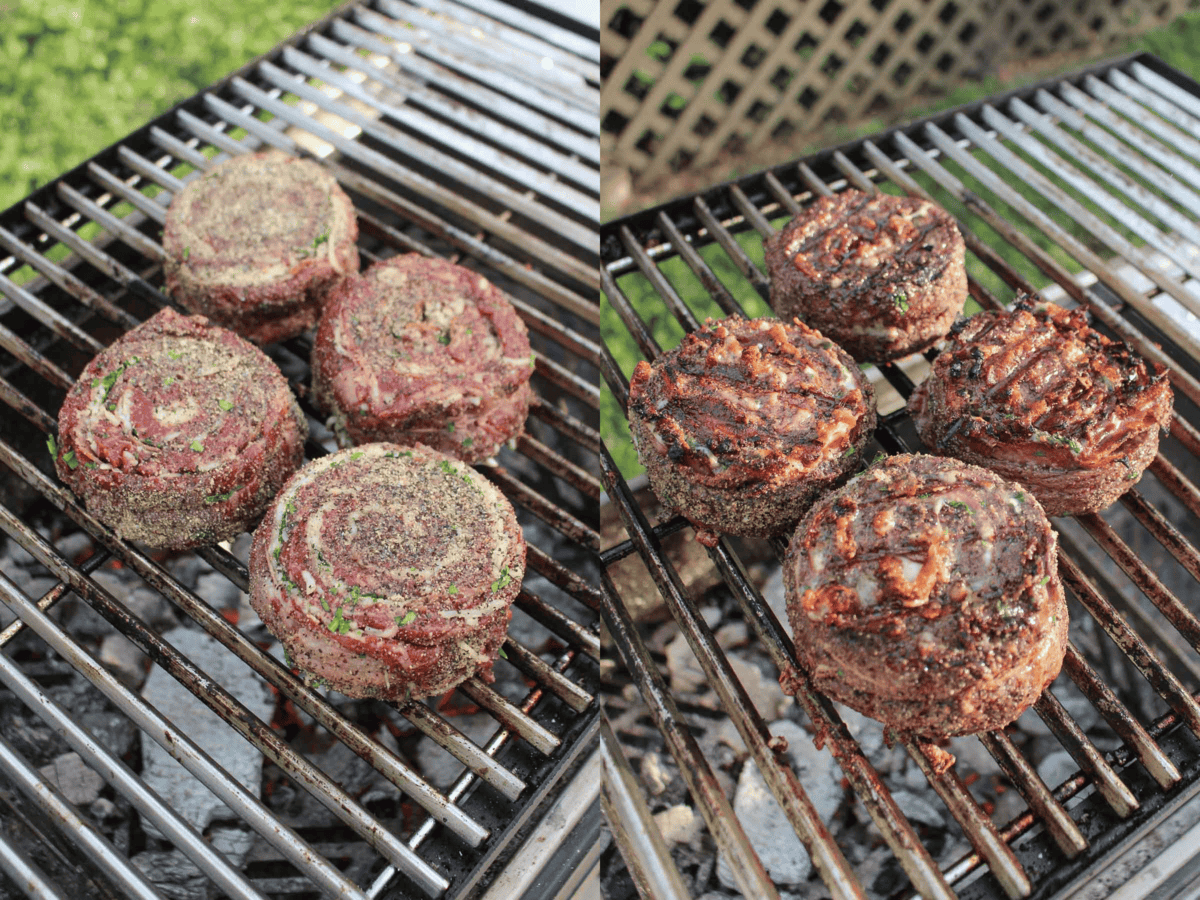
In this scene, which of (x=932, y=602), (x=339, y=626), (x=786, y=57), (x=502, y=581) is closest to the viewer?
(x=932, y=602)

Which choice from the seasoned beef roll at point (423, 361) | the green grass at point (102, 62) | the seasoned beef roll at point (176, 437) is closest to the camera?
the seasoned beef roll at point (176, 437)

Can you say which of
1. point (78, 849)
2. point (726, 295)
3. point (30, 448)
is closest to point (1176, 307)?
point (726, 295)

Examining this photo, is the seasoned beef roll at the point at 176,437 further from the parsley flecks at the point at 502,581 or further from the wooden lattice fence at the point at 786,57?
the wooden lattice fence at the point at 786,57

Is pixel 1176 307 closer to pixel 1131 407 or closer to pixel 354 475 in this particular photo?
pixel 1131 407

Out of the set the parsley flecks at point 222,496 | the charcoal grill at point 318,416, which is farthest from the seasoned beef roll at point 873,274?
the parsley flecks at point 222,496

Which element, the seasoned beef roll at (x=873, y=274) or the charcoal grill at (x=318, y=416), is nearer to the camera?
the charcoal grill at (x=318, y=416)

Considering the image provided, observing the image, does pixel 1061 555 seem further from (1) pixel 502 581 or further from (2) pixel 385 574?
(2) pixel 385 574

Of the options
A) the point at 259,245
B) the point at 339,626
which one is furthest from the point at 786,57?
the point at 339,626
